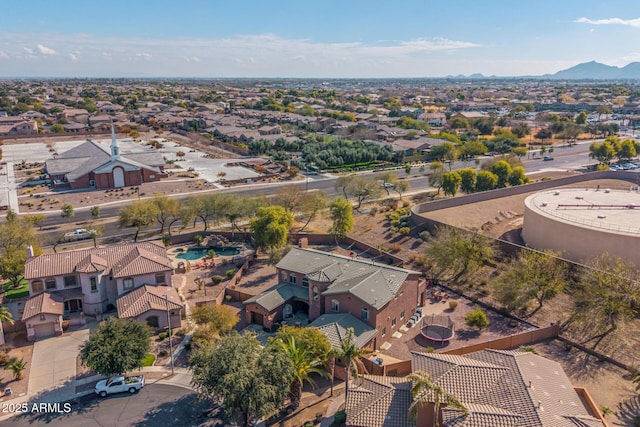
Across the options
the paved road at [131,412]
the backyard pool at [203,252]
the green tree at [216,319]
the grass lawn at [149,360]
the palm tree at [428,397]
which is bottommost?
the paved road at [131,412]

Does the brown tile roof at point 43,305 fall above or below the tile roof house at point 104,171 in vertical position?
below

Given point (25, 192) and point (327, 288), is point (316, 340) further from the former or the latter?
point (25, 192)

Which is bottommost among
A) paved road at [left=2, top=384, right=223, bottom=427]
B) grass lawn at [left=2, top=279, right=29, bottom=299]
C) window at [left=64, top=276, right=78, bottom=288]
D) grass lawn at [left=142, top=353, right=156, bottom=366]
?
paved road at [left=2, top=384, right=223, bottom=427]

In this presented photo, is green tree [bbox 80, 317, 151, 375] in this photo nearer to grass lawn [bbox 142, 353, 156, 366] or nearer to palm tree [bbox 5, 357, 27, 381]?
grass lawn [bbox 142, 353, 156, 366]

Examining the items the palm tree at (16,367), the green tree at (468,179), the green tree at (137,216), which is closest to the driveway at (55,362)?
the palm tree at (16,367)

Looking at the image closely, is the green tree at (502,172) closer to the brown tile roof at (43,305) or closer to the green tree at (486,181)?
the green tree at (486,181)

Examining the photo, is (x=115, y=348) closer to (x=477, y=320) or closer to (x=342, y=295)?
(x=342, y=295)

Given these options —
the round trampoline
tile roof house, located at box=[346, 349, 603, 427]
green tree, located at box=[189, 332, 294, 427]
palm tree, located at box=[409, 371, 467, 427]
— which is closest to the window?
green tree, located at box=[189, 332, 294, 427]

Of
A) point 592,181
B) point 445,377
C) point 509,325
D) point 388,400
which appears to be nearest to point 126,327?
point 388,400
